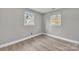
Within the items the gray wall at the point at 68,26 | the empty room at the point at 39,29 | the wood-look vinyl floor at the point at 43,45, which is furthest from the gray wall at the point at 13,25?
the gray wall at the point at 68,26

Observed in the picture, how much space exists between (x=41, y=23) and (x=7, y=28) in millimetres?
571

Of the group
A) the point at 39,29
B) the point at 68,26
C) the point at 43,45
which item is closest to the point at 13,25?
the point at 39,29

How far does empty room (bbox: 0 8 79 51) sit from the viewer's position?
1432 mm

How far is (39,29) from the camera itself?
1.54 metres

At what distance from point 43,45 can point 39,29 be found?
0.93 ft

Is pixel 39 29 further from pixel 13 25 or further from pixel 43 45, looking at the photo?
pixel 13 25

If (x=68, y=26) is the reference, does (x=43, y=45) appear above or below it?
below

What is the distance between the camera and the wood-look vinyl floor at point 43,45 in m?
1.45

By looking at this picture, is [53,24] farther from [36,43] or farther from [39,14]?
[36,43]

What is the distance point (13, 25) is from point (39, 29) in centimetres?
44

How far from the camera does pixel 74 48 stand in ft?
4.74

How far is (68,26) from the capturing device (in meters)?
1.46
